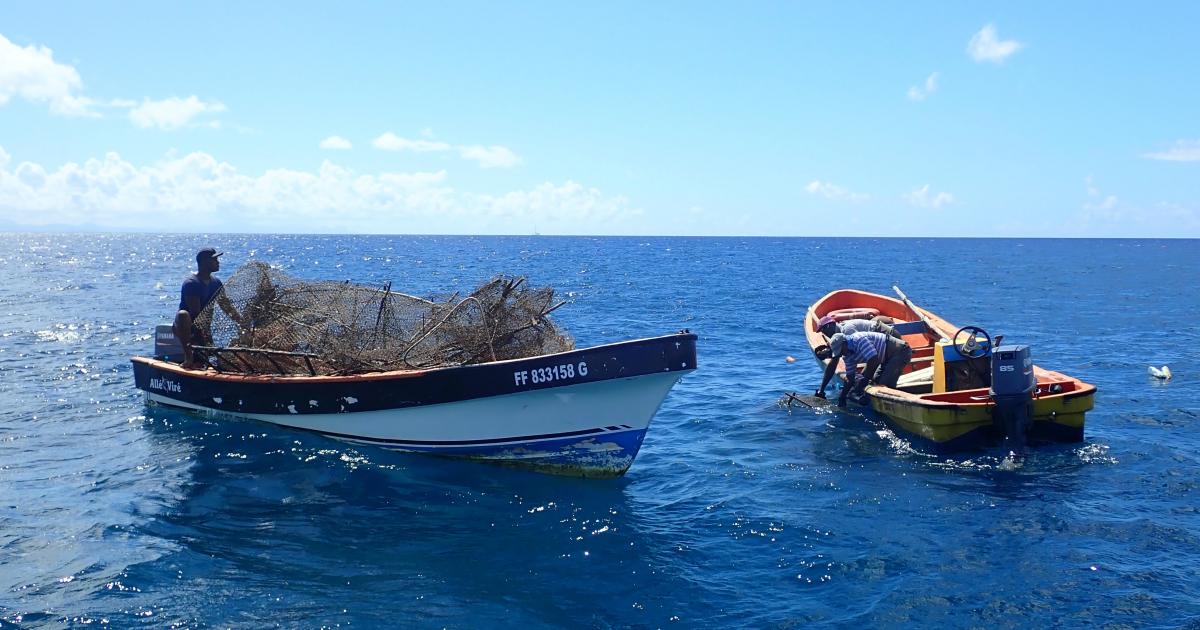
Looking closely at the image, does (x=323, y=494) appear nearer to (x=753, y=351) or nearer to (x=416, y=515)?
(x=416, y=515)

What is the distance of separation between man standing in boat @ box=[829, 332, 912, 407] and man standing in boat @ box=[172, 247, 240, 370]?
9.85 metres

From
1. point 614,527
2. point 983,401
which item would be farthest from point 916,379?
point 614,527

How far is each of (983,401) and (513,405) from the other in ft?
22.3

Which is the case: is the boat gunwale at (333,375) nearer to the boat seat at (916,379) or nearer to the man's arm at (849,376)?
the man's arm at (849,376)

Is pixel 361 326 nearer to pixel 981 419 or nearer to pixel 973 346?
pixel 981 419

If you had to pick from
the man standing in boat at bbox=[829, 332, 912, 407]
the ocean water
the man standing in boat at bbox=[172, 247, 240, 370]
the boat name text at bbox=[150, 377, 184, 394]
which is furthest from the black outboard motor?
the boat name text at bbox=[150, 377, 184, 394]

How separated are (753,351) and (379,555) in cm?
1498

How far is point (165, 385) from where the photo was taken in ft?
41.4

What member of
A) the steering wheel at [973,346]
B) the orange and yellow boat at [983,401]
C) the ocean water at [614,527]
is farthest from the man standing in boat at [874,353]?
the steering wheel at [973,346]

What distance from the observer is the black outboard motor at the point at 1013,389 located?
440 inches

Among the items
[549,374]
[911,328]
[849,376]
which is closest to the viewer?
[549,374]

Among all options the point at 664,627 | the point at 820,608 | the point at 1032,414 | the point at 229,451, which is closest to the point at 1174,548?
the point at 1032,414

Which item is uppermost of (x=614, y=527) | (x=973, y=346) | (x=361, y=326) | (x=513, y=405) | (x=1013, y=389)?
(x=361, y=326)

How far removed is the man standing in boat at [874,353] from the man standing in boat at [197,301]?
388 inches
